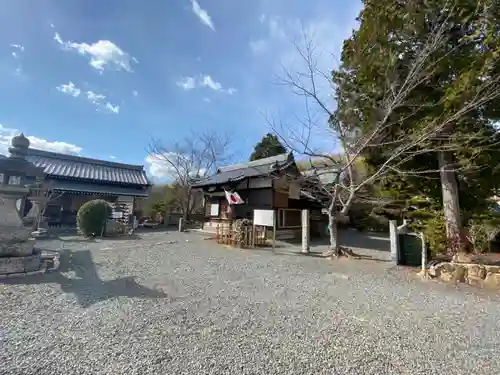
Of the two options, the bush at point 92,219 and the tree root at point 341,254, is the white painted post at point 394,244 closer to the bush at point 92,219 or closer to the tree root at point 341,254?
the tree root at point 341,254

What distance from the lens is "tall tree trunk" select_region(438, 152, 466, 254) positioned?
269 inches

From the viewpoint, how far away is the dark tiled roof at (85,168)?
1720 centimetres

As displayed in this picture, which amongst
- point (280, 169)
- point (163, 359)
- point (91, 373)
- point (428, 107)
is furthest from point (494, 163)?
point (91, 373)

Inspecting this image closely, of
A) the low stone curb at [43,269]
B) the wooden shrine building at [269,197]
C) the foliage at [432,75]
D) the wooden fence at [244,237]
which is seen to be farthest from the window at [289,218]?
the low stone curb at [43,269]

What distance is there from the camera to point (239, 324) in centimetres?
337

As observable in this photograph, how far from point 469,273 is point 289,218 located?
847 cm

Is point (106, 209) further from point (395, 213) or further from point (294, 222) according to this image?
point (395, 213)

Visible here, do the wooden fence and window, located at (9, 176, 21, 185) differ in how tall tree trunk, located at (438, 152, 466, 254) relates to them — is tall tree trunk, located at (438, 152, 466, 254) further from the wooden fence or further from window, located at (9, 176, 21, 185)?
window, located at (9, 176, 21, 185)

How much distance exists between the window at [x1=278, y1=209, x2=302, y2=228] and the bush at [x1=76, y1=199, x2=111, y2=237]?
323 inches

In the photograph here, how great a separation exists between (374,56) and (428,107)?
191cm

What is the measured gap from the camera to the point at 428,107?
22.2 feet

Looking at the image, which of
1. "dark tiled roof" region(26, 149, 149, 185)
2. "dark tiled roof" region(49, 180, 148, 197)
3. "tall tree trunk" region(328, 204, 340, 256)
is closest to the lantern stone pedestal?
"tall tree trunk" region(328, 204, 340, 256)

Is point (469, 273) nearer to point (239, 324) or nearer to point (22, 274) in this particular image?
point (239, 324)

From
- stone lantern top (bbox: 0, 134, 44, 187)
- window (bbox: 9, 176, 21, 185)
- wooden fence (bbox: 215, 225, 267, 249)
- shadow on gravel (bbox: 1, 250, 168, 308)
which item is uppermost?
stone lantern top (bbox: 0, 134, 44, 187)
